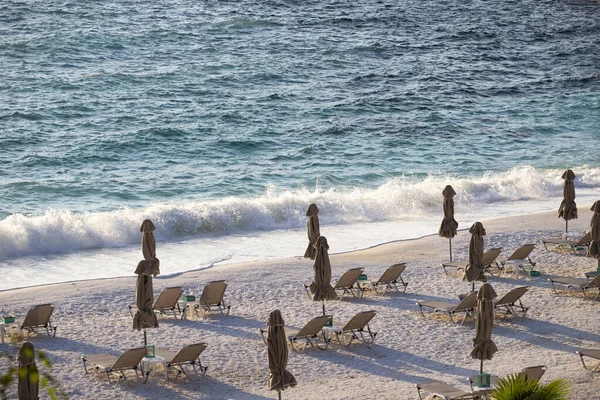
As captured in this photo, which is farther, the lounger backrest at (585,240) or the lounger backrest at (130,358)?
the lounger backrest at (585,240)

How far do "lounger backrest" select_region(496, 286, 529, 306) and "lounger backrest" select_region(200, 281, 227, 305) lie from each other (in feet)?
15.5

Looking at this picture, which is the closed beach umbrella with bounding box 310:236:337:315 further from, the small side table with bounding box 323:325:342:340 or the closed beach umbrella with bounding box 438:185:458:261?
the closed beach umbrella with bounding box 438:185:458:261

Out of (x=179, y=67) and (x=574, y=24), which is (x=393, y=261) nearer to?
(x=179, y=67)

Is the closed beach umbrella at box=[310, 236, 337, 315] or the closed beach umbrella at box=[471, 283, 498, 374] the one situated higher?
the closed beach umbrella at box=[310, 236, 337, 315]

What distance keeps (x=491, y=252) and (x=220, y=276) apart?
5.47m

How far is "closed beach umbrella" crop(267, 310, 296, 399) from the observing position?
1151 centimetres

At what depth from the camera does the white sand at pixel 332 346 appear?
13.1 meters

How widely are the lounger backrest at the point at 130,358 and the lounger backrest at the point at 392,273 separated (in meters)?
5.91

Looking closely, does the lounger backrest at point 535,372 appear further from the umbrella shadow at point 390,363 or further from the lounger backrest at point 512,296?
the lounger backrest at point 512,296

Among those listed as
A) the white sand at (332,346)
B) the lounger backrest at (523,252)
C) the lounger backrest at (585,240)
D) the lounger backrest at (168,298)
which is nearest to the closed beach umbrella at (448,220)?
the white sand at (332,346)

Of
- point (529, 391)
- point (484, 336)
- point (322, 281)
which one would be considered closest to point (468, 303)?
point (322, 281)

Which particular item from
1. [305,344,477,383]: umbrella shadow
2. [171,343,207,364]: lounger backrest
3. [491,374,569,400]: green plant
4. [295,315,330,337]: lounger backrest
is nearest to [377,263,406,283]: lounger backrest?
[305,344,477,383]: umbrella shadow

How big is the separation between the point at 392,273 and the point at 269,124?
2109cm

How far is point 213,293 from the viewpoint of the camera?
16.4 m
